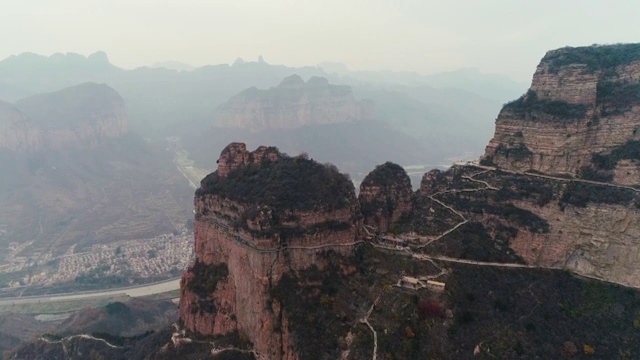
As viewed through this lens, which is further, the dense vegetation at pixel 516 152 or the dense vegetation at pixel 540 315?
the dense vegetation at pixel 516 152

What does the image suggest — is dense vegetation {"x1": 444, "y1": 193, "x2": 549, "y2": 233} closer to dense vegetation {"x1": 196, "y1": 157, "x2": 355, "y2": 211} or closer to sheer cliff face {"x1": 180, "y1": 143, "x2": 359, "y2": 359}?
sheer cliff face {"x1": 180, "y1": 143, "x2": 359, "y2": 359}

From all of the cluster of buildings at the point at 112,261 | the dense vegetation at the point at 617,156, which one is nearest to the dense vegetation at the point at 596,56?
the dense vegetation at the point at 617,156

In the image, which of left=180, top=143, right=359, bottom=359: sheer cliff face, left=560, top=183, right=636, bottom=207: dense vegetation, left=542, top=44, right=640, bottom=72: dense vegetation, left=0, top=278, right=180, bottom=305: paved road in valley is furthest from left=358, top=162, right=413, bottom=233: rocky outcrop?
left=0, top=278, right=180, bottom=305: paved road in valley

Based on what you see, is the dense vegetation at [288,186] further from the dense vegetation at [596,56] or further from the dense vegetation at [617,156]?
the dense vegetation at [596,56]

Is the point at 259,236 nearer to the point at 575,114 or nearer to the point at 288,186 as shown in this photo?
the point at 288,186

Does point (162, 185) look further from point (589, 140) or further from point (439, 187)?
point (589, 140)
